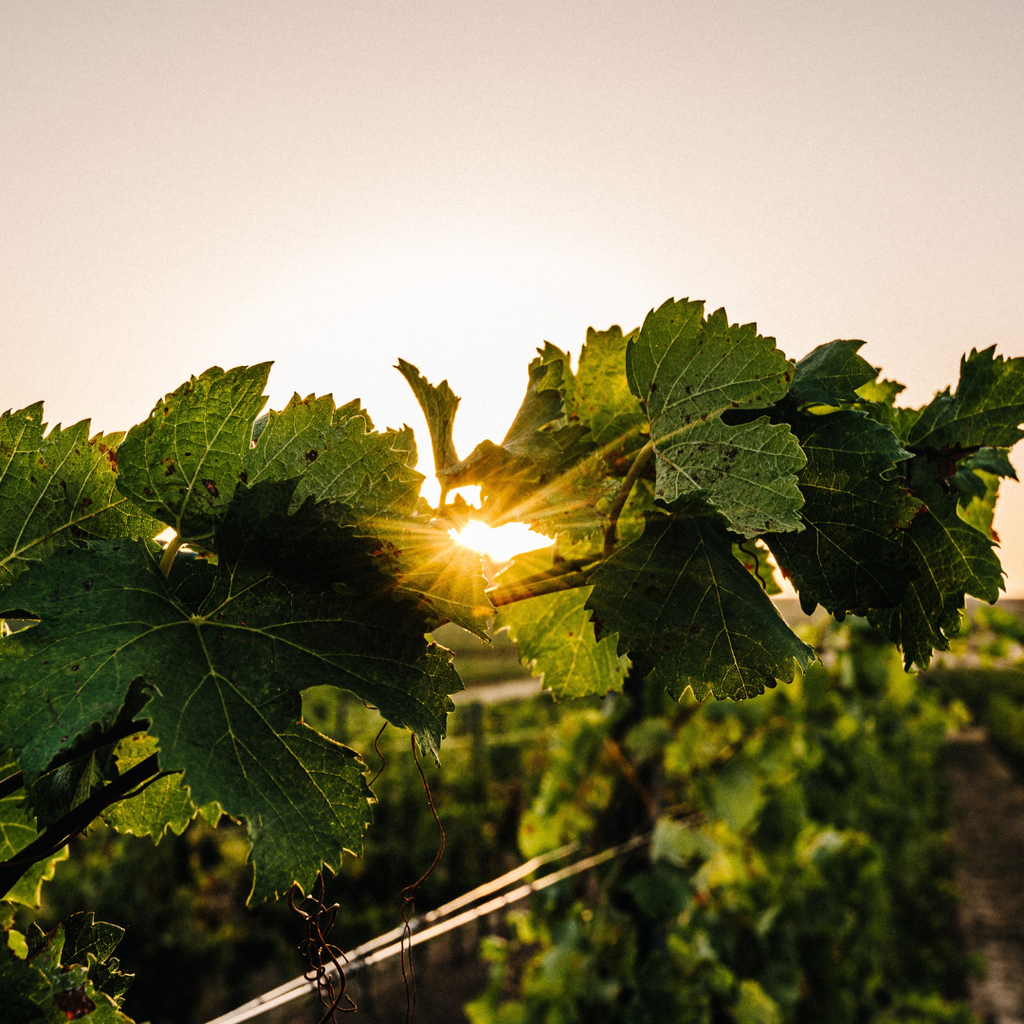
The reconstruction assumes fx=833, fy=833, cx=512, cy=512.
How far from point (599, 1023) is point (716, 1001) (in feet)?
Result: 2.24

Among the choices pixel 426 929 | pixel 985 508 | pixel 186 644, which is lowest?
pixel 426 929

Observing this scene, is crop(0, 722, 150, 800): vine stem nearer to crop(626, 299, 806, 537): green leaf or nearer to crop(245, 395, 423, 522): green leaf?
crop(245, 395, 423, 522): green leaf

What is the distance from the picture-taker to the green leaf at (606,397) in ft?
2.88

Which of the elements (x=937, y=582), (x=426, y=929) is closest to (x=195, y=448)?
(x=937, y=582)

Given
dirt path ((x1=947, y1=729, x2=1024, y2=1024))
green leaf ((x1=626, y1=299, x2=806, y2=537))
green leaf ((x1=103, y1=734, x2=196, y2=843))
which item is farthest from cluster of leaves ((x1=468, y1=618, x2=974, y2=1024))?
dirt path ((x1=947, y1=729, x2=1024, y2=1024))

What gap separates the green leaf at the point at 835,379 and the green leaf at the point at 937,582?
0.15m

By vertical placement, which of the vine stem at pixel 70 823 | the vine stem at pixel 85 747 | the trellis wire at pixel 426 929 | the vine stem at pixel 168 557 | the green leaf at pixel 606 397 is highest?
the green leaf at pixel 606 397

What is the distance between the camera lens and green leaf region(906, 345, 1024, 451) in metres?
0.94

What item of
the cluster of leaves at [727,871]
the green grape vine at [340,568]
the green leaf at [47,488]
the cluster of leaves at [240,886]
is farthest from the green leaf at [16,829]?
the cluster of leaves at [240,886]

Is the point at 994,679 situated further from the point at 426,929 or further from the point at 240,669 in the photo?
the point at 240,669

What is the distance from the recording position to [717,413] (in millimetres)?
750

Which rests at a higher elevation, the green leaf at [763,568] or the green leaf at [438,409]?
the green leaf at [438,409]

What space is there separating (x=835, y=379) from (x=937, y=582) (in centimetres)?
24

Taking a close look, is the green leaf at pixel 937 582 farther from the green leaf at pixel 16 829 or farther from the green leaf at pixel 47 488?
the green leaf at pixel 16 829
